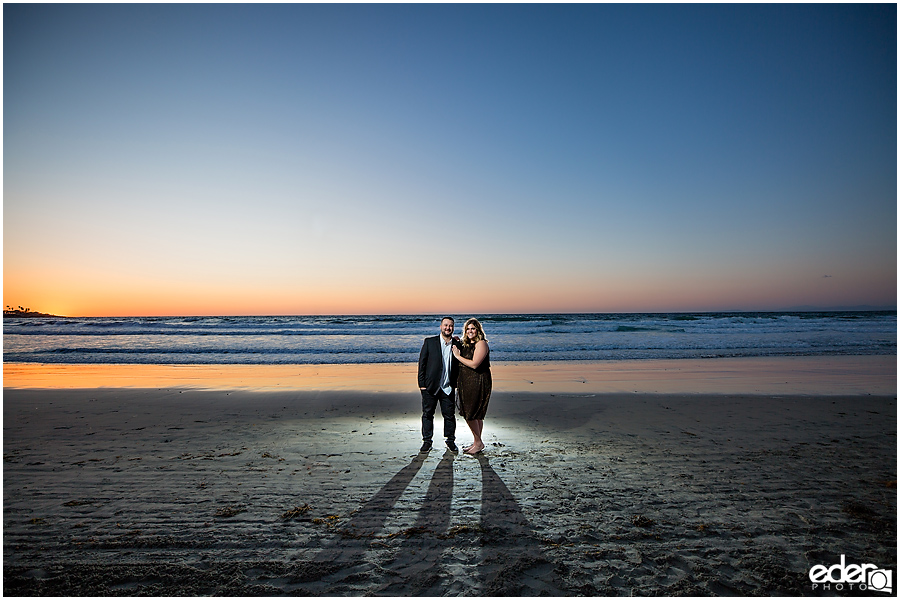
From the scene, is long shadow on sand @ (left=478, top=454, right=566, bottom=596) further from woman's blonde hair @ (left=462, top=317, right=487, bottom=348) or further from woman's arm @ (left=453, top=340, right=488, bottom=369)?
woman's blonde hair @ (left=462, top=317, right=487, bottom=348)

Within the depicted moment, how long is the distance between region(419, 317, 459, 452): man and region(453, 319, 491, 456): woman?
6.1 inches

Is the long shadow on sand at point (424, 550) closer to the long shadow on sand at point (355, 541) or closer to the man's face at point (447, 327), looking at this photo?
the long shadow on sand at point (355, 541)

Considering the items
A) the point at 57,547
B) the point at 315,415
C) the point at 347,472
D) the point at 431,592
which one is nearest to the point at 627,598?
the point at 431,592

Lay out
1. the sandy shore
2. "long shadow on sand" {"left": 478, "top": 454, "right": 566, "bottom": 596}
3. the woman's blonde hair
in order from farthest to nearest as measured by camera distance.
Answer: the woman's blonde hair < the sandy shore < "long shadow on sand" {"left": 478, "top": 454, "right": 566, "bottom": 596}

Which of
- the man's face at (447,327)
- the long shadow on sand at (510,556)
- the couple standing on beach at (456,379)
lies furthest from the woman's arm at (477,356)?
the long shadow on sand at (510,556)

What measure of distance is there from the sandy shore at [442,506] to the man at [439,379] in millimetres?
402

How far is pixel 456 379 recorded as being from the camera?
6121 millimetres

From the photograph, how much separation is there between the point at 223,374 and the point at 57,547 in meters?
10.8

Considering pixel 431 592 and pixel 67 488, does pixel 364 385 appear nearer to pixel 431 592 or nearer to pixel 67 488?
pixel 67 488

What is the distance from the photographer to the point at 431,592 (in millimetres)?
3131

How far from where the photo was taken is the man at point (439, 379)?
6082 mm

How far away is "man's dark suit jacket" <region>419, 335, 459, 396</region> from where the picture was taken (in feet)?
20.0

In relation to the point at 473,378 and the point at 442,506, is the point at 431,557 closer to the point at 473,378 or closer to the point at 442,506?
the point at 442,506

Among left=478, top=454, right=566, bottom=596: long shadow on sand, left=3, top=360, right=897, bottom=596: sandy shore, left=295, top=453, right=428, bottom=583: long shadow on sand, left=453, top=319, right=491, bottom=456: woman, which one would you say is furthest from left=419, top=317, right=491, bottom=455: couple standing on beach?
left=478, top=454, right=566, bottom=596: long shadow on sand
